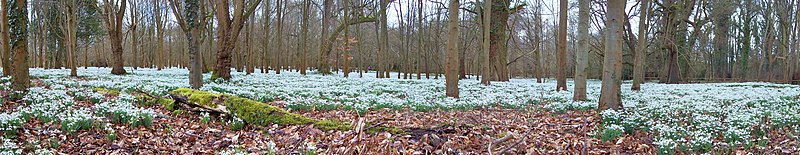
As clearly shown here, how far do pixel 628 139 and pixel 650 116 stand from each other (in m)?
2.25

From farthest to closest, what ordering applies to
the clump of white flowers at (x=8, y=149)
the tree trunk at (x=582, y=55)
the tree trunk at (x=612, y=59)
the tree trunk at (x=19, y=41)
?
the tree trunk at (x=582, y=55) < the tree trunk at (x=612, y=59) < the tree trunk at (x=19, y=41) < the clump of white flowers at (x=8, y=149)

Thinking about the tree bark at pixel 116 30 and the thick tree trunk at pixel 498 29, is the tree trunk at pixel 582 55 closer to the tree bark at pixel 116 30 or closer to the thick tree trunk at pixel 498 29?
the thick tree trunk at pixel 498 29

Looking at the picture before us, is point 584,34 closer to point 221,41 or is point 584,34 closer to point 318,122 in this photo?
point 318,122

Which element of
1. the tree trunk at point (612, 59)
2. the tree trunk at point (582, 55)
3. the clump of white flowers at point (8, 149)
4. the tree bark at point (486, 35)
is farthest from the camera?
the tree bark at point (486, 35)

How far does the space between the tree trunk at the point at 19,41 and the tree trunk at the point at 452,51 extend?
28.5ft

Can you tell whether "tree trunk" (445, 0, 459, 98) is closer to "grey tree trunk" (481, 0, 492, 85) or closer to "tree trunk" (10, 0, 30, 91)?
"grey tree trunk" (481, 0, 492, 85)

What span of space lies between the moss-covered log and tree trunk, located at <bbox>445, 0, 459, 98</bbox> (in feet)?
19.8

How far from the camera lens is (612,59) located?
27.1 ft

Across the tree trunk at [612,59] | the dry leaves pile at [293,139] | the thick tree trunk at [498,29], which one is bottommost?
the dry leaves pile at [293,139]

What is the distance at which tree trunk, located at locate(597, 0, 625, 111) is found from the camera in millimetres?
8094

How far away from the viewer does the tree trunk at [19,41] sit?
779cm

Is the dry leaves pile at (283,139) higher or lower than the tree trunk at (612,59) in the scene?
lower

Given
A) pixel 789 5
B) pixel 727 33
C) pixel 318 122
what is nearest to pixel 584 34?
pixel 318 122

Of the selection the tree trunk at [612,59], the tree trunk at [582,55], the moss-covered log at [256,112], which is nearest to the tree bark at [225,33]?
the moss-covered log at [256,112]
